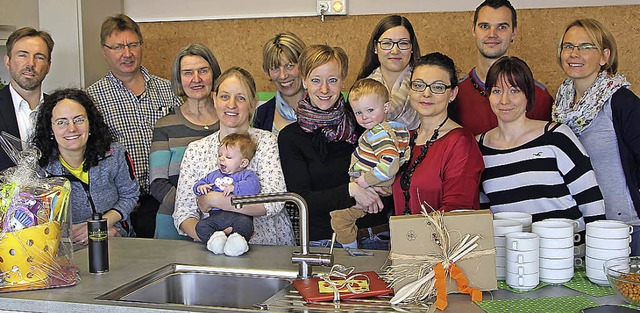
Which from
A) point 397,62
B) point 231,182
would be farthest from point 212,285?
point 397,62

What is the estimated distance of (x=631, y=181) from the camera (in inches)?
100.0

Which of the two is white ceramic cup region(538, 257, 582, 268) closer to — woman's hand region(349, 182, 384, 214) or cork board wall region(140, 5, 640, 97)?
woman's hand region(349, 182, 384, 214)

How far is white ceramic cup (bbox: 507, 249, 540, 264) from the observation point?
69.1 inches

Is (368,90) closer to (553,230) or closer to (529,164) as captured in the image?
(529,164)

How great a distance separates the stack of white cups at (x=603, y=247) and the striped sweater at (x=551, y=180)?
400 mm

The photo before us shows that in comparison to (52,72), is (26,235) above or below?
below

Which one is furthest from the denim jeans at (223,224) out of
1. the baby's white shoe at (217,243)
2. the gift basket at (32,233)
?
the gift basket at (32,233)

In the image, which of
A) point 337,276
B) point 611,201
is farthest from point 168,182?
point 611,201

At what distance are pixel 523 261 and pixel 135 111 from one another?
6.67 feet

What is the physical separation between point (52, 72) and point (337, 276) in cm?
269

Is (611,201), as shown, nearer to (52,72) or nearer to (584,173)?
(584,173)

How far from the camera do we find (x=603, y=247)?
5.90 feet

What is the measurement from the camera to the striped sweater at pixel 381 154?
233cm

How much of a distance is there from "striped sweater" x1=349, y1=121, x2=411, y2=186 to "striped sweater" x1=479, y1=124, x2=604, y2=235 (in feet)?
1.11
